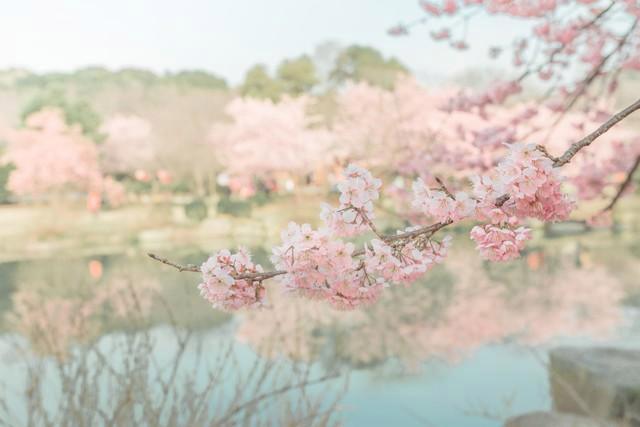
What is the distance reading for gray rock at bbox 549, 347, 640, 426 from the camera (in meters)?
3.87

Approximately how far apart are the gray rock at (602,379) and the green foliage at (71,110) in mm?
22689

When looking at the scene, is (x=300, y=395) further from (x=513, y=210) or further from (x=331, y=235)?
(x=513, y=210)

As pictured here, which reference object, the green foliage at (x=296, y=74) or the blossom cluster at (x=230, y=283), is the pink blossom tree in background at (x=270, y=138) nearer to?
the green foliage at (x=296, y=74)

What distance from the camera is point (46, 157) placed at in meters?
23.8

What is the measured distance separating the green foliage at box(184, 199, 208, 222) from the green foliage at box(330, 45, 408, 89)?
26.8 ft

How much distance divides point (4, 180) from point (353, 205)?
83.7ft

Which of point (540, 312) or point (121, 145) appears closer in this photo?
point (540, 312)

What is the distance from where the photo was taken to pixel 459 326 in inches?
395

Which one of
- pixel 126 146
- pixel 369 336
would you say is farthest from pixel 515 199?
pixel 126 146

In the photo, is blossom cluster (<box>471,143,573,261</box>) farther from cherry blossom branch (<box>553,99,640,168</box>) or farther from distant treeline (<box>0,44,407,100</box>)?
distant treeline (<box>0,44,407,100</box>)

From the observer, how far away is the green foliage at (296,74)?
1112 inches

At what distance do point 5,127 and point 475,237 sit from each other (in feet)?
93.1

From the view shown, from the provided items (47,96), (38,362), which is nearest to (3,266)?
(47,96)

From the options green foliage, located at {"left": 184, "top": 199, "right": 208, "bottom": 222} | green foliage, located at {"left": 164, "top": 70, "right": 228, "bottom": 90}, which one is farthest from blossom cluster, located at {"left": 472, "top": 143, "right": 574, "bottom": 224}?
green foliage, located at {"left": 164, "top": 70, "right": 228, "bottom": 90}
